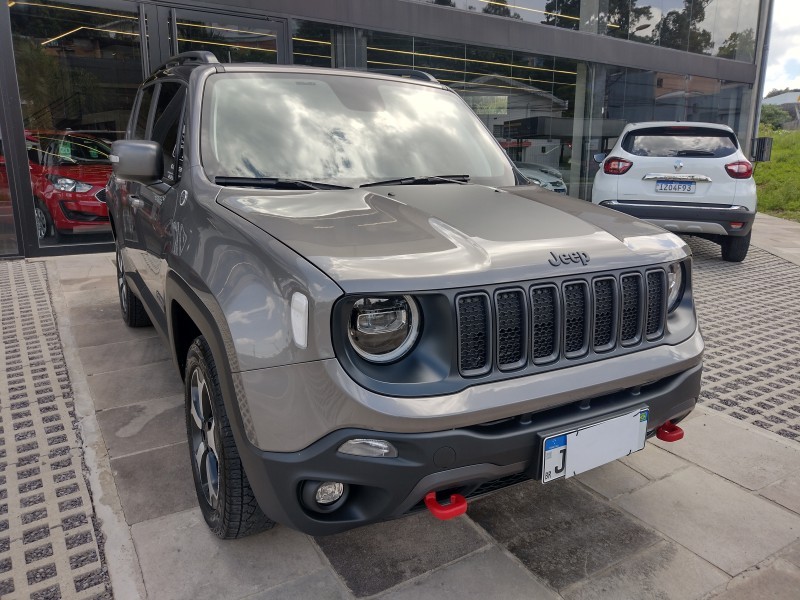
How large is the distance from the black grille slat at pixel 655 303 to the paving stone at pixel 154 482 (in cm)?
199

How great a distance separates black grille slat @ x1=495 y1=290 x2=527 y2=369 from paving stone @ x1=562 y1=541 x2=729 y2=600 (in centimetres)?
87

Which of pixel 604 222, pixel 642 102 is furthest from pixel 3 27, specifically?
pixel 642 102

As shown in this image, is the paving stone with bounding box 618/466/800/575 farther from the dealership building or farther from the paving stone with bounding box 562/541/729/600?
the dealership building

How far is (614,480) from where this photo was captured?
287cm

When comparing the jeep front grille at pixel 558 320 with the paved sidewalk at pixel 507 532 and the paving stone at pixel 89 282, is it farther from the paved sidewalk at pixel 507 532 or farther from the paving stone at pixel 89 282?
the paving stone at pixel 89 282

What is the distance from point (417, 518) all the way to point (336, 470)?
3.05ft

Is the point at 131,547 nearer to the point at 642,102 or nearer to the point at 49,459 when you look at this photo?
the point at 49,459

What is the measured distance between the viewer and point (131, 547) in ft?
7.72

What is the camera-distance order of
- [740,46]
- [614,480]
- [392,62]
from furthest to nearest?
[740,46] → [392,62] → [614,480]

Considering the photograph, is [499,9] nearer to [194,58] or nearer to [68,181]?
[68,181]

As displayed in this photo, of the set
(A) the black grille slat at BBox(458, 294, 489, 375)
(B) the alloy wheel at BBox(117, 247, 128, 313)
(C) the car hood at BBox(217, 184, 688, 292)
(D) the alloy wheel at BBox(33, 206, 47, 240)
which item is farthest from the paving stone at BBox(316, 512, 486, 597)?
(D) the alloy wheel at BBox(33, 206, 47, 240)

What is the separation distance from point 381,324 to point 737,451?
231cm

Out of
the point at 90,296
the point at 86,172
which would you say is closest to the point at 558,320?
the point at 90,296

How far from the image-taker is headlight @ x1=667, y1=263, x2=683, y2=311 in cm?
251
